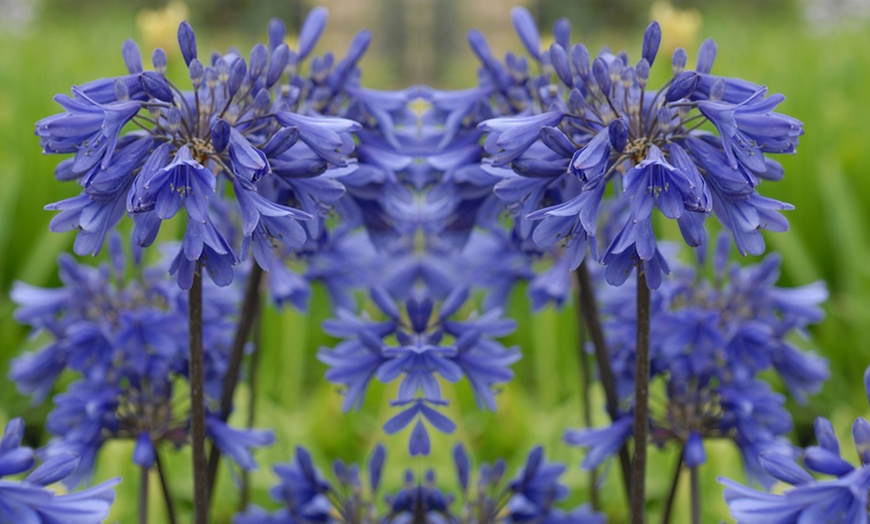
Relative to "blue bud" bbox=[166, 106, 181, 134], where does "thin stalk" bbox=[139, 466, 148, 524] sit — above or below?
below

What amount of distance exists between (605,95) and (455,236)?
2.35 feet

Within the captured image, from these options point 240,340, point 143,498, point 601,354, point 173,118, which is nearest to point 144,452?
point 143,498

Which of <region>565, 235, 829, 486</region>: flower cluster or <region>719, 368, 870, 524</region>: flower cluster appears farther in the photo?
<region>565, 235, 829, 486</region>: flower cluster

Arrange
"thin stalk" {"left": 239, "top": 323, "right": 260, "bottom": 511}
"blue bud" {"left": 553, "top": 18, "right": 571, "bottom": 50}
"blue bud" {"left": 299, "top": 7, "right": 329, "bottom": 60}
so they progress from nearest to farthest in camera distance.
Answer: "blue bud" {"left": 553, "top": 18, "right": 571, "bottom": 50} < "blue bud" {"left": 299, "top": 7, "right": 329, "bottom": 60} < "thin stalk" {"left": 239, "top": 323, "right": 260, "bottom": 511}

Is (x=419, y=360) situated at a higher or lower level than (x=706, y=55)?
lower

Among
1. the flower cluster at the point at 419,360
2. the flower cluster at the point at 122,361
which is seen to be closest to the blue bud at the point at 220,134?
the flower cluster at the point at 419,360

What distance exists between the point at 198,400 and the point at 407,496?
32.9 inches

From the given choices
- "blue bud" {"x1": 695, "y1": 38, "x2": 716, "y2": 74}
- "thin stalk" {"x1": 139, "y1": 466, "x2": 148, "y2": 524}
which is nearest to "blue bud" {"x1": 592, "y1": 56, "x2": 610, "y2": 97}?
"blue bud" {"x1": 695, "y1": 38, "x2": 716, "y2": 74}

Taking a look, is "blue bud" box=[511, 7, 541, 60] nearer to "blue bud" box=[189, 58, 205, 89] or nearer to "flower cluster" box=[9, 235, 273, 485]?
"blue bud" box=[189, 58, 205, 89]

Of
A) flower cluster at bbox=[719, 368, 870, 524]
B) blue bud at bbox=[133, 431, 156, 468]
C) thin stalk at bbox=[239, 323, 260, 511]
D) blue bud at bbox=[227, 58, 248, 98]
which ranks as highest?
blue bud at bbox=[227, 58, 248, 98]

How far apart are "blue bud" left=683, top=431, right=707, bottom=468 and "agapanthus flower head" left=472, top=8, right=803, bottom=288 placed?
685 millimetres

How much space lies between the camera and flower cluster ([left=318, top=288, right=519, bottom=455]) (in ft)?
7.05

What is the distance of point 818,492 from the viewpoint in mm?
1565

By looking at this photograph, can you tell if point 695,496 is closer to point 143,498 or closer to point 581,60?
point 581,60
